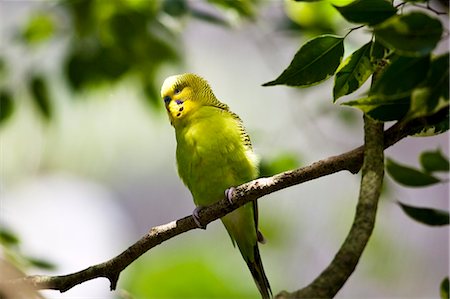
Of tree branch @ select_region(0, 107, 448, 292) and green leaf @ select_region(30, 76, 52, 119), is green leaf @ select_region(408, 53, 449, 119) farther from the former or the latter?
green leaf @ select_region(30, 76, 52, 119)

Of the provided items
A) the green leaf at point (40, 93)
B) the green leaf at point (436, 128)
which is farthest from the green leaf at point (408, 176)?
the green leaf at point (40, 93)

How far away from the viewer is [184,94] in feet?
4.03

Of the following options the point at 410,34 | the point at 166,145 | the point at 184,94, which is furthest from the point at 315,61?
the point at 166,145

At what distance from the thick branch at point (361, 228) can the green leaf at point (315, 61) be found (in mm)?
60

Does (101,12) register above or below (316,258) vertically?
above

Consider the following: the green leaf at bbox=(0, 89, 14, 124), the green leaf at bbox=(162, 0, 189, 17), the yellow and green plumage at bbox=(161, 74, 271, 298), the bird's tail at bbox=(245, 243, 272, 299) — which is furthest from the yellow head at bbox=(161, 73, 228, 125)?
the green leaf at bbox=(0, 89, 14, 124)

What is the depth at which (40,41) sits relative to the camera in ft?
5.16

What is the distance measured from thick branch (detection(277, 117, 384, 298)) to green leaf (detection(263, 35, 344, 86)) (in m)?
0.06

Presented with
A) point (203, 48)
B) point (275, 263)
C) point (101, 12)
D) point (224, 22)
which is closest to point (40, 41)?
point (101, 12)

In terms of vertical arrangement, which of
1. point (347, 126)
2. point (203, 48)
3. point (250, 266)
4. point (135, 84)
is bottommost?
point (250, 266)

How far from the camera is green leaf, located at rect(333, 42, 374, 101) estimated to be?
2.08 feet

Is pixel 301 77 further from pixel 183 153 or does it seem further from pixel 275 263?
pixel 275 263

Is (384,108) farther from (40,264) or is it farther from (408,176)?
(40,264)

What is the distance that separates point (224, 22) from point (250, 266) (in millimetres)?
476
